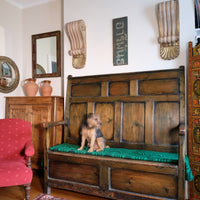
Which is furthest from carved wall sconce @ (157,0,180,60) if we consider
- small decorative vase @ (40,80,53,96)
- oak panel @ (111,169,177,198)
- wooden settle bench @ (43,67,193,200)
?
small decorative vase @ (40,80,53,96)

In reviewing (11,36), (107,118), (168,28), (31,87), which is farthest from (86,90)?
(11,36)

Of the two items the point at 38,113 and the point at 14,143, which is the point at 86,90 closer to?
the point at 38,113

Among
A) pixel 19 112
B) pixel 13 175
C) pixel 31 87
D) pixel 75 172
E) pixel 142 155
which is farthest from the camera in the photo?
pixel 31 87

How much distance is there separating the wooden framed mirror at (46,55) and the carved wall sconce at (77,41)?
507 mm

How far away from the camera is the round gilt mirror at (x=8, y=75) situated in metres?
3.37

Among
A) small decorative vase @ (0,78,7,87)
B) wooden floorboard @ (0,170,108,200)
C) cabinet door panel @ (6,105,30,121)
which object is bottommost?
wooden floorboard @ (0,170,108,200)

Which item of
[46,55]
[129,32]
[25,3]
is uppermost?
[25,3]

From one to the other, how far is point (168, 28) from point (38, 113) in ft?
7.49

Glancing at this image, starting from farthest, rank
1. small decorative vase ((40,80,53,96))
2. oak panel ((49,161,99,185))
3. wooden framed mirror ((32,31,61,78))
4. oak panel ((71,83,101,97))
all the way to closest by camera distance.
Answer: wooden framed mirror ((32,31,61,78)) < small decorative vase ((40,80,53,96)) < oak panel ((71,83,101,97)) < oak panel ((49,161,99,185))

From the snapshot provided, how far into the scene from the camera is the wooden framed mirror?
3.45m

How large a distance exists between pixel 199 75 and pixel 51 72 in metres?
2.42

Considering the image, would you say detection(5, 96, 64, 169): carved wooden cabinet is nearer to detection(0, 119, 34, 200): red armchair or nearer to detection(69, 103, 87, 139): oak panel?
detection(69, 103, 87, 139): oak panel

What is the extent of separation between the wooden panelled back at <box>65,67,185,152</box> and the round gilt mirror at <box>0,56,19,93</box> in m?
1.35

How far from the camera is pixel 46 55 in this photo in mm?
3543
